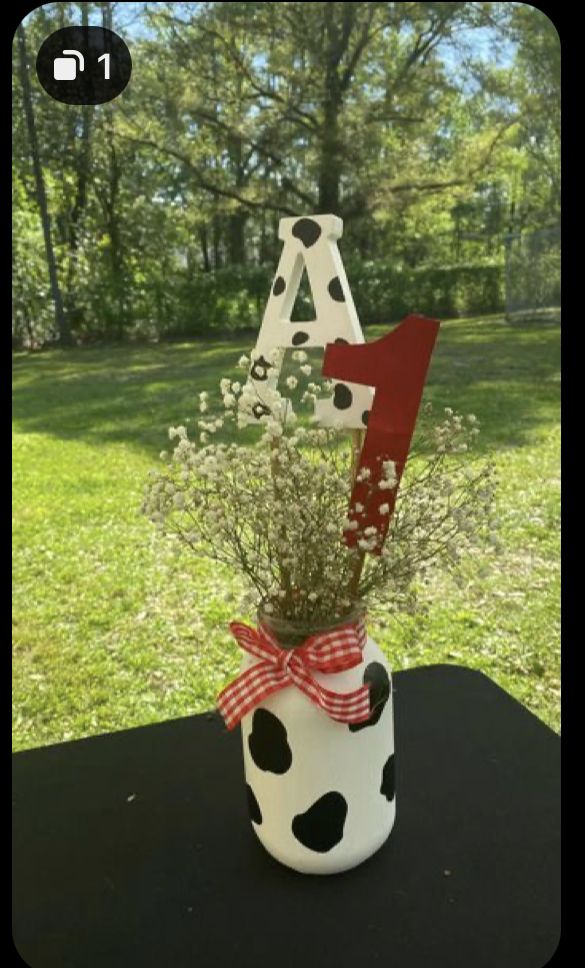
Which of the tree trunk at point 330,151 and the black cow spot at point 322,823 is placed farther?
the tree trunk at point 330,151

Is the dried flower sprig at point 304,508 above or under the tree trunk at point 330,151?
under

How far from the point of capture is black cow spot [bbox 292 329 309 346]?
1026mm

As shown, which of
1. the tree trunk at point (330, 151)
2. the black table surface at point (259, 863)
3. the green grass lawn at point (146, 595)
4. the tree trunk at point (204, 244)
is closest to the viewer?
the black table surface at point (259, 863)

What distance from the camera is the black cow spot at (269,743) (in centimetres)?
96

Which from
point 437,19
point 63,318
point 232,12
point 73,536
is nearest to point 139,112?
point 232,12

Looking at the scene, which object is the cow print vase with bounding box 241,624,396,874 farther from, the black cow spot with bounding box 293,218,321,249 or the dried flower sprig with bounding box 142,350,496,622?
the black cow spot with bounding box 293,218,321,249

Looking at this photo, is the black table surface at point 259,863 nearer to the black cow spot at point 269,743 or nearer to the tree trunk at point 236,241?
the black cow spot at point 269,743

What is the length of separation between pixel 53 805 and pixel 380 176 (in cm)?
1007

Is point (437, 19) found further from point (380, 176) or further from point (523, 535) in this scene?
point (523, 535)

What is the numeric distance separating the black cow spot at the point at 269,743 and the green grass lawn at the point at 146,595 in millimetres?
257

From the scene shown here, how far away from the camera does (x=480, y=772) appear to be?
1.17 metres

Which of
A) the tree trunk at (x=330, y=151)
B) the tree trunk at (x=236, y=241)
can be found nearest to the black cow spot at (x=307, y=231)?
the tree trunk at (x=330, y=151)

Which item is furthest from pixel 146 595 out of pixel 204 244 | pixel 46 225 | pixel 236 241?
pixel 236 241

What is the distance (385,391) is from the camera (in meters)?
0.96
